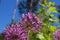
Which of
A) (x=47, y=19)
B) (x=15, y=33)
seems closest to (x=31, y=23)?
(x=15, y=33)

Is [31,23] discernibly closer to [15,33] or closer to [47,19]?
[15,33]

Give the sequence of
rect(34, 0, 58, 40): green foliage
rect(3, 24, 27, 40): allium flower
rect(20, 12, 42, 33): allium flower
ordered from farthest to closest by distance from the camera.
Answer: rect(34, 0, 58, 40): green foliage
rect(20, 12, 42, 33): allium flower
rect(3, 24, 27, 40): allium flower

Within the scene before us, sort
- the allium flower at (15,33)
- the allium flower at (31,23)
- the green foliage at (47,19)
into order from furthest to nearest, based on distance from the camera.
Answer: the green foliage at (47,19) → the allium flower at (31,23) → the allium flower at (15,33)

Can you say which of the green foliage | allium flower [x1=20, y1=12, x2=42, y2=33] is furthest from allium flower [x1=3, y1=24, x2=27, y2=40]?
the green foliage

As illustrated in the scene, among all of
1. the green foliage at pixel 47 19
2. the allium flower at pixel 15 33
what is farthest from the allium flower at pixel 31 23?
the green foliage at pixel 47 19

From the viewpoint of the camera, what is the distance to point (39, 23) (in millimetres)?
1537

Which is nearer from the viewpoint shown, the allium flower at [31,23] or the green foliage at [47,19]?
the allium flower at [31,23]

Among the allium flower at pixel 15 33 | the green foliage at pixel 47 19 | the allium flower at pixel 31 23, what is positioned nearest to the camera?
the allium flower at pixel 15 33

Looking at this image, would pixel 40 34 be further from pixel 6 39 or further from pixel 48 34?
pixel 6 39

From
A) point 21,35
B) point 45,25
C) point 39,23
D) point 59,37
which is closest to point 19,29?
point 21,35

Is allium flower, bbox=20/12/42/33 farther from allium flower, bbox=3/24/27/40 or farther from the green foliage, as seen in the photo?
the green foliage

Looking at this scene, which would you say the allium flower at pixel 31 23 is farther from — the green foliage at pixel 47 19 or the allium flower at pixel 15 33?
the green foliage at pixel 47 19

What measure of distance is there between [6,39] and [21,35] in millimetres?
89

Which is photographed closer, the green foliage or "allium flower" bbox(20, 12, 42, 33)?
"allium flower" bbox(20, 12, 42, 33)
